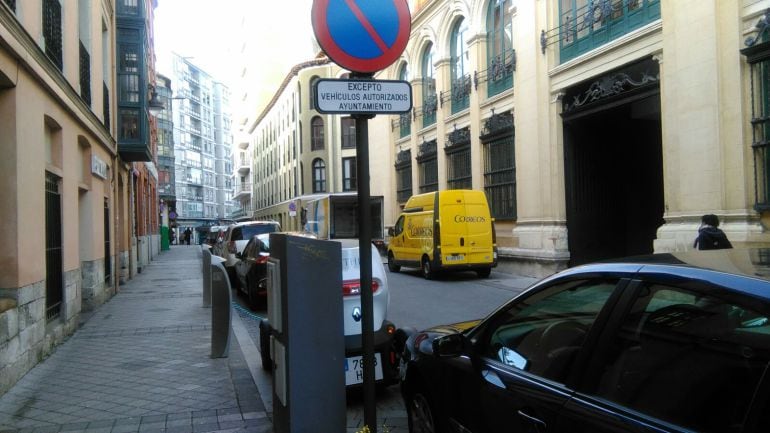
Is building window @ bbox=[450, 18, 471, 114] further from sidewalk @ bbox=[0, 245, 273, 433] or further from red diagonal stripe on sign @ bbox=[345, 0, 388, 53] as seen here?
red diagonal stripe on sign @ bbox=[345, 0, 388, 53]

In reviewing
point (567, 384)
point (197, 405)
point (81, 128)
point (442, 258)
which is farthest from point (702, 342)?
point (442, 258)

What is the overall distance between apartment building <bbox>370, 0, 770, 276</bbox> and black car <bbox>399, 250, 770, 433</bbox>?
29.2 feet

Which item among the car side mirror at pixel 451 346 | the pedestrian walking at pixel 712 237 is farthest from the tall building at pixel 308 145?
the car side mirror at pixel 451 346

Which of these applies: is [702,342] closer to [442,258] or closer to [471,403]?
[471,403]

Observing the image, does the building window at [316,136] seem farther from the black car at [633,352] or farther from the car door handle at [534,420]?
the car door handle at [534,420]

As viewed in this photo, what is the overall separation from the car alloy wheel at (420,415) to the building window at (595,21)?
1159 centimetres

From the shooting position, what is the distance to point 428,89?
24.4 meters

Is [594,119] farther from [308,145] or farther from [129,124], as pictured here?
[308,145]

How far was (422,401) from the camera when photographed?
3.64 metres

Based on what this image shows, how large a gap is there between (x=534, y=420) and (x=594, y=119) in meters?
14.8

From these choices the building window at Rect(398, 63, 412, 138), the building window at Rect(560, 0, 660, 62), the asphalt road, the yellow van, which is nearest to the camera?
the asphalt road

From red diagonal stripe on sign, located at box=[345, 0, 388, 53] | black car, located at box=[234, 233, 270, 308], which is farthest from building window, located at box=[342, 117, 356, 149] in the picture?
red diagonal stripe on sign, located at box=[345, 0, 388, 53]

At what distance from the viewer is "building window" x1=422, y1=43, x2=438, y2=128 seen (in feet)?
77.5

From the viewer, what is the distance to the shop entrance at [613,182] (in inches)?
619
